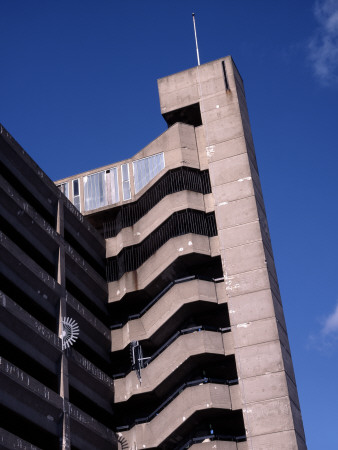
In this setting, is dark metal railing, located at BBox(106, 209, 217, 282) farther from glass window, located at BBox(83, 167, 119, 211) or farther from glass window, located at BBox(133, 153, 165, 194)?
glass window, located at BBox(133, 153, 165, 194)

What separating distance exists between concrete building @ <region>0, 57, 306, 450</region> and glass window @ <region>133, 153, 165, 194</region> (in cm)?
Result: 11

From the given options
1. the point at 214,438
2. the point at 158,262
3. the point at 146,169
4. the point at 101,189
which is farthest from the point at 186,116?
the point at 214,438

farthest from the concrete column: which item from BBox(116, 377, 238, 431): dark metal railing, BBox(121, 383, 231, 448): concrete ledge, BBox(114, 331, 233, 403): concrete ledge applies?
BBox(116, 377, 238, 431): dark metal railing

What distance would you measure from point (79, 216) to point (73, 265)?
4.82 metres

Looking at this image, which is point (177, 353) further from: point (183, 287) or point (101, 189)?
point (101, 189)

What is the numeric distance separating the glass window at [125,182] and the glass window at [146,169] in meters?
0.72

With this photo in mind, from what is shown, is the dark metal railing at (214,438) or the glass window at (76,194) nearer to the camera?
the dark metal railing at (214,438)

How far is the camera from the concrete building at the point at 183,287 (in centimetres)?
5000

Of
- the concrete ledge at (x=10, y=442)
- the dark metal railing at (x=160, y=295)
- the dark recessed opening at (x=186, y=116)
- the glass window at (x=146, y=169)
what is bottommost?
the concrete ledge at (x=10, y=442)

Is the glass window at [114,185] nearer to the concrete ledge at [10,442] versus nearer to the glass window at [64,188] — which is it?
the glass window at [64,188]

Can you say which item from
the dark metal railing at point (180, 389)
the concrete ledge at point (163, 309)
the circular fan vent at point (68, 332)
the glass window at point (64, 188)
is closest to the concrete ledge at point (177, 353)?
the dark metal railing at point (180, 389)

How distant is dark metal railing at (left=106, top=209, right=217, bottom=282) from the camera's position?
56806mm

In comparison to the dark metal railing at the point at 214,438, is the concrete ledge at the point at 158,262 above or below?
above

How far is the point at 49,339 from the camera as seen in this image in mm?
48969
